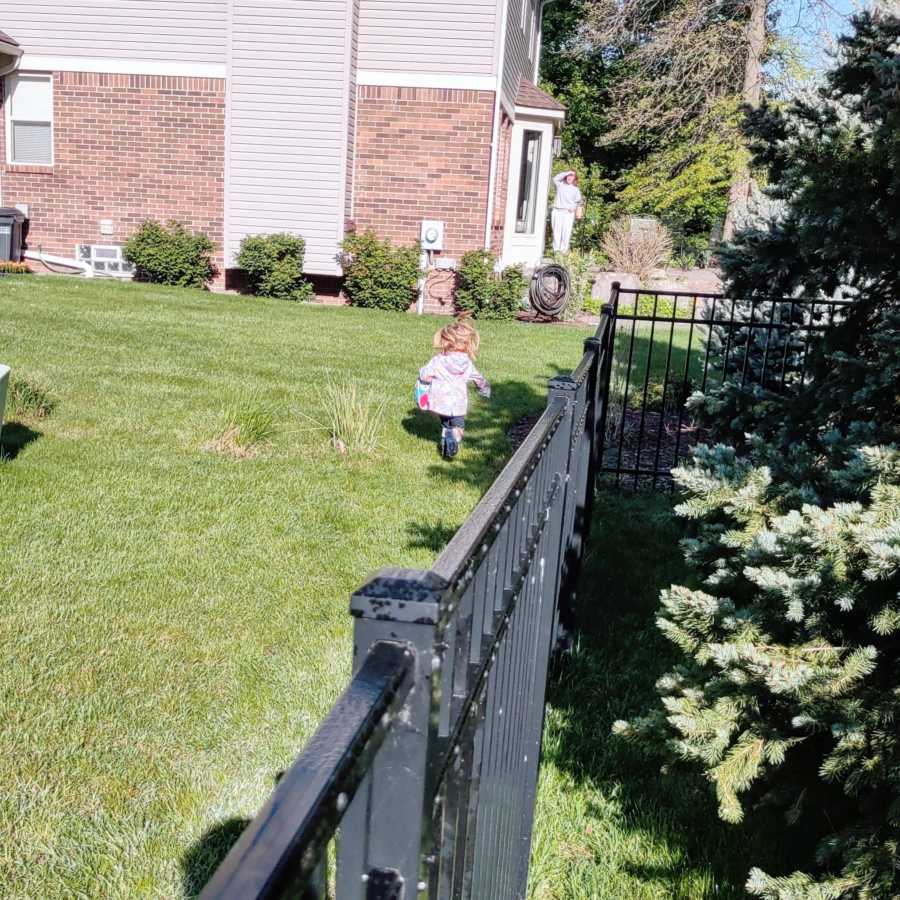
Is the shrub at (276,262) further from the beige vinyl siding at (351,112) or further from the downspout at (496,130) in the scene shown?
the downspout at (496,130)

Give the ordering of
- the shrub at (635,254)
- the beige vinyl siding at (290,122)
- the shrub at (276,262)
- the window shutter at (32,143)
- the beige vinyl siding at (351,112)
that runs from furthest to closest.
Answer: the shrub at (635,254) < the window shutter at (32,143) < the shrub at (276,262) < the beige vinyl siding at (351,112) < the beige vinyl siding at (290,122)

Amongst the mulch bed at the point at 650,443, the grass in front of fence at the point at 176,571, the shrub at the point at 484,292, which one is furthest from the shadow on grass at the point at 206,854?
the shrub at the point at 484,292

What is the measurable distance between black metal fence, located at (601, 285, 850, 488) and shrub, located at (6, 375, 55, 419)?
4.00 metres

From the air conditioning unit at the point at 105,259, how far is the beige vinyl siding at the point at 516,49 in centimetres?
683

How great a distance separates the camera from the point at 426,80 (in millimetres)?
16625

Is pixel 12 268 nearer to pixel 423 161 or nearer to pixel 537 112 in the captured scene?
pixel 423 161

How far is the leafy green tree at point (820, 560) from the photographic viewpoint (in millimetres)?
2299

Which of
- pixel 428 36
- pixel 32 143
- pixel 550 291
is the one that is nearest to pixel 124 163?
pixel 32 143

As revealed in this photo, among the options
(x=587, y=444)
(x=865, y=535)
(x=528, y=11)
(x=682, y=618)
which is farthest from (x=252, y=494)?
(x=528, y=11)

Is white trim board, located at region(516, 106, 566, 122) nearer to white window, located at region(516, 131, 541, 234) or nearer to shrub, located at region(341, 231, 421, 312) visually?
white window, located at region(516, 131, 541, 234)

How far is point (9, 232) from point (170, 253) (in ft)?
8.50

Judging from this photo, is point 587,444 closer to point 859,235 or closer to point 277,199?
point 859,235

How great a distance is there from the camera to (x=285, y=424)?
312 inches

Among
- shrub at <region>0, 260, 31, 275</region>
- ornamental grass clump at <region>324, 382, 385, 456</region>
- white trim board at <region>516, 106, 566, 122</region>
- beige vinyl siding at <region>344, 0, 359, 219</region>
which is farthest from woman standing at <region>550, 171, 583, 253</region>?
ornamental grass clump at <region>324, 382, 385, 456</region>
